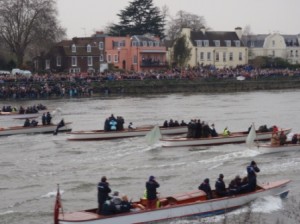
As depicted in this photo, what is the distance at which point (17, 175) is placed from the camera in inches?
1271

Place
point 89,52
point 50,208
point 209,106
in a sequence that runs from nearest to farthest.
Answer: point 50,208, point 209,106, point 89,52

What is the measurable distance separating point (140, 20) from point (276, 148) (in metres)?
89.6

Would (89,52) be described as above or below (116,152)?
above

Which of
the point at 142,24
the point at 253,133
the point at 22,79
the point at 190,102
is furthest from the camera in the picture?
the point at 142,24

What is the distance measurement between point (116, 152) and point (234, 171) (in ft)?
27.7

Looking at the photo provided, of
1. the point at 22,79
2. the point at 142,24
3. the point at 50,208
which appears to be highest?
the point at 142,24

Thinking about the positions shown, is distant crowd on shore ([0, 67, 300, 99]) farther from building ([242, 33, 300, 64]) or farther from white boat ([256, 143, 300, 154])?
white boat ([256, 143, 300, 154])

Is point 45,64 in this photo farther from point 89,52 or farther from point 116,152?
point 116,152

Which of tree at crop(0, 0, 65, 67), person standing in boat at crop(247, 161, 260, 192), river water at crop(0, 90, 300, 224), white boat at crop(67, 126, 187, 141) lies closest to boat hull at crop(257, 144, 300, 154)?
river water at crop(0, 90, 300, 224)

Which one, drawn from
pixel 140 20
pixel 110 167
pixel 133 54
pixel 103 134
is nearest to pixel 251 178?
pixel 110 167

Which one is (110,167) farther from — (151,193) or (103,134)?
(151,193)

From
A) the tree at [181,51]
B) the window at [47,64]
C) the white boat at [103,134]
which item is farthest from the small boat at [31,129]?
the tree at [181,51]

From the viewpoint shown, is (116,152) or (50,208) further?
(116,152)

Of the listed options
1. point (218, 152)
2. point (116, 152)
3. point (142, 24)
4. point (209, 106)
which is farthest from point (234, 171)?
point (142, 24)
